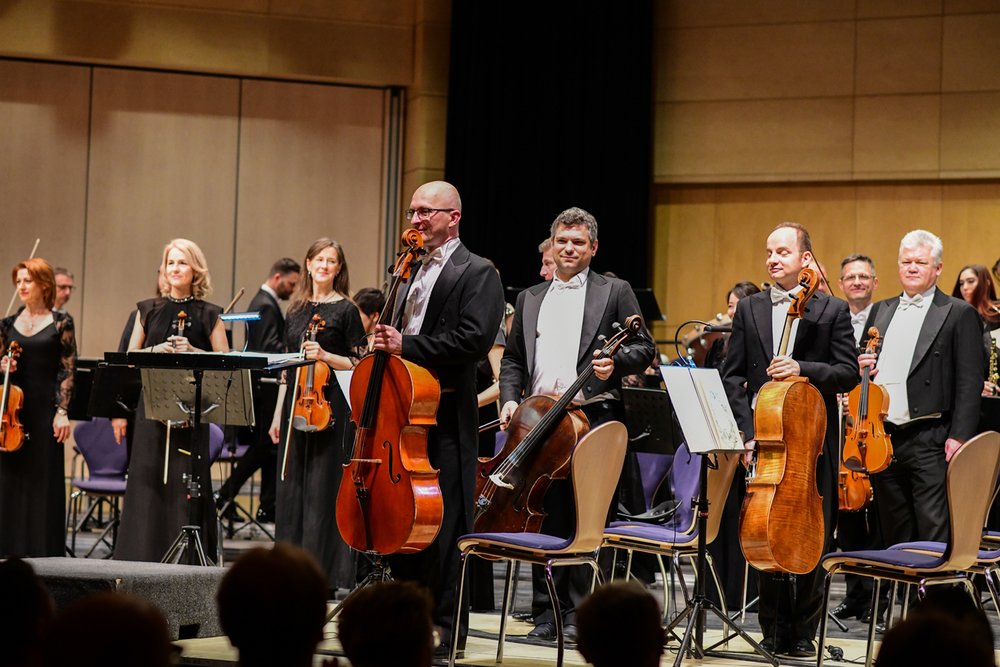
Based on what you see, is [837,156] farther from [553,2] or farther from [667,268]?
[553,2]

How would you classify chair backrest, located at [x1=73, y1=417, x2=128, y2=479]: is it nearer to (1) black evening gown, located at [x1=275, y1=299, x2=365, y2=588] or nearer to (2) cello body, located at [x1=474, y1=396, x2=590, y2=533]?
(1) black evening gown, located at [x1=275, y1=299, x2=365, y2=588]

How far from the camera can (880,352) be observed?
5219mm

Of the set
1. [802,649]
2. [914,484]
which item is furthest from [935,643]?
[914,484]

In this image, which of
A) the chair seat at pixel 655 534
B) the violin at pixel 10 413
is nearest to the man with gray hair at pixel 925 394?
the chair seat at pixel 655 534

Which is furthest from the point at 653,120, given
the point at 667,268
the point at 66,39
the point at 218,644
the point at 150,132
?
the point at 218,644

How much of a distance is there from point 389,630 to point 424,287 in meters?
2.48

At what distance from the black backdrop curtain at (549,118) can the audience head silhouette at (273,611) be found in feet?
24.4

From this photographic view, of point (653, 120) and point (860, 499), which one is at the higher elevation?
point (653, 120)

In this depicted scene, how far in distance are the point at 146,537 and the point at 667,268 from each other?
5280mm

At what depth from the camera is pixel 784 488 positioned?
3.91 metres

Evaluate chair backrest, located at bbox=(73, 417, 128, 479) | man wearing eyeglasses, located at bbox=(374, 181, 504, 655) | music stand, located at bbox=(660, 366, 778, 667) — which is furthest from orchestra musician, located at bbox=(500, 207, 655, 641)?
chair backrest, located at bbox=(73, 417, 128, 479)

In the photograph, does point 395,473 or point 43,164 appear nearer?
point 395,473

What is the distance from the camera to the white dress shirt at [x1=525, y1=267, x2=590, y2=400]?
4574 mm

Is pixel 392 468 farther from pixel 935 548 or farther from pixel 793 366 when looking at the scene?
pixel 935 548
